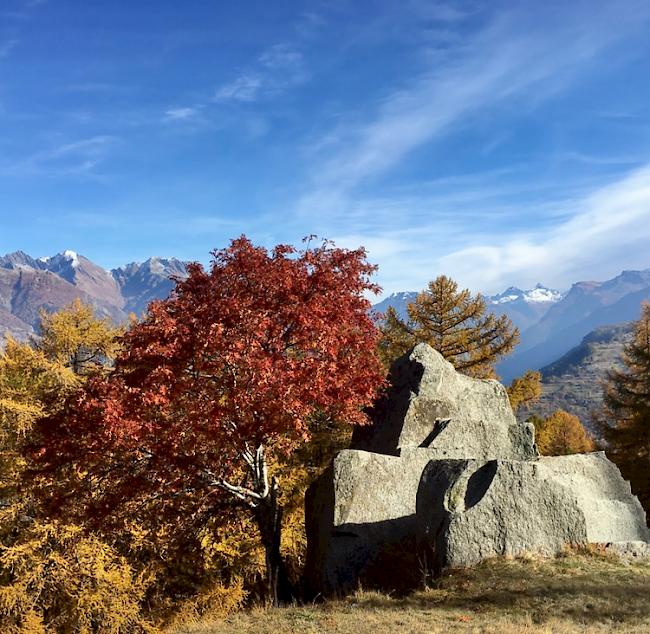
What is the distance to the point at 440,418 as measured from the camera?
61.7 ft

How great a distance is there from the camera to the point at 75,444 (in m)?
12.0

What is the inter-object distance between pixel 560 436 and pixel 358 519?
51.9 m

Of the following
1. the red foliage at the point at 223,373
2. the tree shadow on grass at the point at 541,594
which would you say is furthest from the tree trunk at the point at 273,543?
the tree shadow on grass at the point at 541,594

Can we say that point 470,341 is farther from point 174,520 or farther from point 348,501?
point 174,520

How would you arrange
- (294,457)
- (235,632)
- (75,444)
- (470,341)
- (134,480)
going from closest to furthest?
1. (235,632)
2. (75,444)
3. (134,480)
4. (294,457)
5. (470,341)

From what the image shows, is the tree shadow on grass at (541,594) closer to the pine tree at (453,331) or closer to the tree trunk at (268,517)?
the tree trunk at (268,517)

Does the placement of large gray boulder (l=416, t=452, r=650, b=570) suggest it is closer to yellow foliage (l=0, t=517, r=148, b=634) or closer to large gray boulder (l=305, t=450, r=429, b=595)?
large gray boulder (l=305, t=450, r=429, b=595)

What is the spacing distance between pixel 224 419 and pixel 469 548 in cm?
639

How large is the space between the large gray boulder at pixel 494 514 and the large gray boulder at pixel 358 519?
1332 mm

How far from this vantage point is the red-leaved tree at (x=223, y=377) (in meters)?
11.5

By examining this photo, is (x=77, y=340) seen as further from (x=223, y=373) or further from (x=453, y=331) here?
(x=453, y=331)

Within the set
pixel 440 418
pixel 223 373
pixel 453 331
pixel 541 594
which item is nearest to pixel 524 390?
pixel 453 331

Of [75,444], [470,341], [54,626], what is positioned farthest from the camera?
[470,341]

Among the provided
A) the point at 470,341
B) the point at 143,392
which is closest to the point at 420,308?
the point at 470,341
